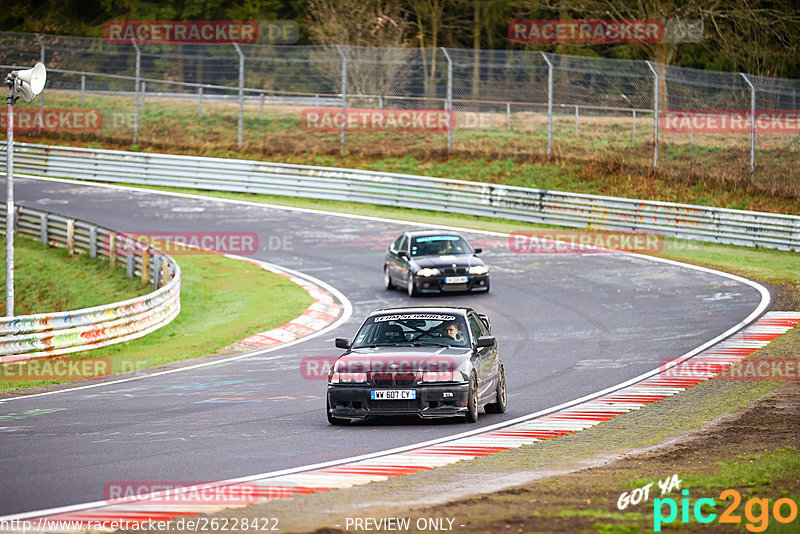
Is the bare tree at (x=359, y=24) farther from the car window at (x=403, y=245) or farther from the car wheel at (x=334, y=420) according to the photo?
the car wheel at (x=334, y=420)

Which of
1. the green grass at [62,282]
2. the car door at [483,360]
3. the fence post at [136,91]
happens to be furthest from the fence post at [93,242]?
→ the car door at [483,360]

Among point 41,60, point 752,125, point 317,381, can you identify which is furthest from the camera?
point 41,60

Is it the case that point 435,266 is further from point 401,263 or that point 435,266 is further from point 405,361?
point 405,361

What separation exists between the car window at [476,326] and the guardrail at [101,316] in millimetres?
7783

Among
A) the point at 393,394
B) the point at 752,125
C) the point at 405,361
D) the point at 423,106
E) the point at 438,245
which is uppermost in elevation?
the point at 423,106

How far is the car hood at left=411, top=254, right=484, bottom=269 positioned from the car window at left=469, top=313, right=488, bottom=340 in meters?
9.71

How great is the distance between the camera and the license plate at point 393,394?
12.0 m

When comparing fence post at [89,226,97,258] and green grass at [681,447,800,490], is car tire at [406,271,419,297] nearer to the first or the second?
fence post at [89,226,97,258]

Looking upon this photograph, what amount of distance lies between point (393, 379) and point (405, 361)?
0.24 meters

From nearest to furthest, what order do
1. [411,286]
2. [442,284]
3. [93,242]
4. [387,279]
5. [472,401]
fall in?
[472,401]
[442,284]
[411,286]
[387,279]
[93,242]

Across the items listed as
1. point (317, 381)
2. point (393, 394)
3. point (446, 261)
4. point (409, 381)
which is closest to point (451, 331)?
point (409, 381)

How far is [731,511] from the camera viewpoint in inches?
291

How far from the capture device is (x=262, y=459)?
10258 millimetres

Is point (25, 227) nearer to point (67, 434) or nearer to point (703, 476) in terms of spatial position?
point (67, 434)
